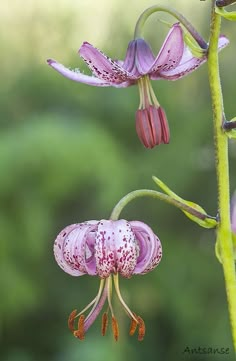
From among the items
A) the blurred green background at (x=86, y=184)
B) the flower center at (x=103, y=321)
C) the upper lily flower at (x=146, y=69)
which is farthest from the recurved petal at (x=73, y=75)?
the blurred green background at (x=86, y=184)

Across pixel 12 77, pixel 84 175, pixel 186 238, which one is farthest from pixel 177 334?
pixel 12 77

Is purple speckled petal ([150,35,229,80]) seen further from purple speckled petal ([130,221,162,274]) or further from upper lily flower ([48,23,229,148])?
purple speckled petal ([130,221,162,274])

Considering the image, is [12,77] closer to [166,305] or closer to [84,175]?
[84,175]

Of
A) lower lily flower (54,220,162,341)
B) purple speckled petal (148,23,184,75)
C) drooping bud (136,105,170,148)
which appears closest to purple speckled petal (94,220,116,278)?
lower lily flower (54,220,162,341)

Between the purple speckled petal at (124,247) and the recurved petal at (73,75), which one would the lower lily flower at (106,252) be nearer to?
the purple speckled petal at (124,247)

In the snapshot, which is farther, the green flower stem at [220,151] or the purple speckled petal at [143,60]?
the purple speckled petal at [143,60]
